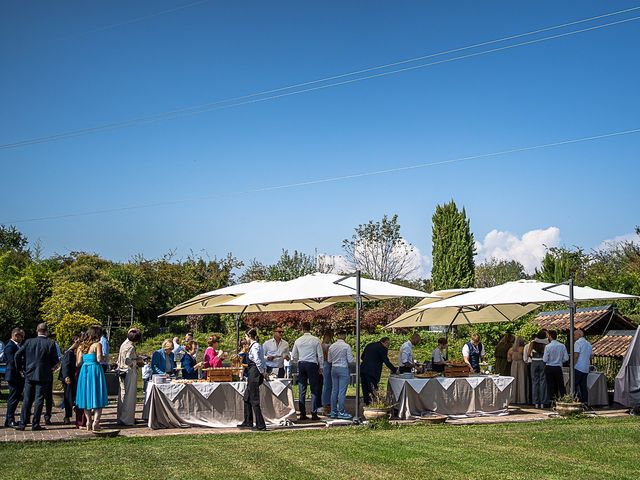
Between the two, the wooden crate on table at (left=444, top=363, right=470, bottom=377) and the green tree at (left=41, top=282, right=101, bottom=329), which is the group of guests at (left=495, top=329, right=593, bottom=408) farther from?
the green tree at (left=41, top=282, right=101, bottom=329)

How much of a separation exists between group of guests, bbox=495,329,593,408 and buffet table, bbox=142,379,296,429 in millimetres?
5623

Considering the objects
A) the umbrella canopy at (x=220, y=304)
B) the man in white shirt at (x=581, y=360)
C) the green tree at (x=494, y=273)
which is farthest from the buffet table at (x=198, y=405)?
the green tree at (x=494, y=273)

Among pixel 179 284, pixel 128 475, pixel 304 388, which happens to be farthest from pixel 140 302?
pixel 128 475

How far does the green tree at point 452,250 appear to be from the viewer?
41.3m

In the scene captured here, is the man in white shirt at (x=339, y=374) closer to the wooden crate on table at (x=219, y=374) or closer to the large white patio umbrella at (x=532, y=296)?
the wooden crate on table at (x=219, y=374)

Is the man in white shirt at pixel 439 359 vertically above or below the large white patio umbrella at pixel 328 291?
below

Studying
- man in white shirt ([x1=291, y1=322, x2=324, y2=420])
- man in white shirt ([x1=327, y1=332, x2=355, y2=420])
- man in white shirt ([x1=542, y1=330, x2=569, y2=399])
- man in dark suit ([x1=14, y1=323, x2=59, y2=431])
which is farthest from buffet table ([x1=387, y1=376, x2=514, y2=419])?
man in dark suit ([x1=14, y1=323, x2=59, y2=431])

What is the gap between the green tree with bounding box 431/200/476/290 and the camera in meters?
41.3

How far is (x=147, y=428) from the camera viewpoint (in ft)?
43.1

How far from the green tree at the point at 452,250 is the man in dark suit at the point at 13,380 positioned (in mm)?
29024

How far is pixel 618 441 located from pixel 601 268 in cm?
3066

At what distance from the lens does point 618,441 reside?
10477 mm

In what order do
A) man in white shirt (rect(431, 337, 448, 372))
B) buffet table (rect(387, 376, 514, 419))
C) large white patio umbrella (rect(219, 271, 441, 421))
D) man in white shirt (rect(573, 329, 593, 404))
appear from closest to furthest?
large white patio umbrella (rect(219, 271, 441, 421)) → buffet table (rect(387, 376, 514, 419)) → man in white shirt (rect(573, 329, 593, 404)) → man in white shirt (rect(431, 337, 448, 372))

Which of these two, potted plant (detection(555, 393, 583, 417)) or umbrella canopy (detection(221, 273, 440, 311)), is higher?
umbrella canopy (detection(221, 273, 440, 311))
